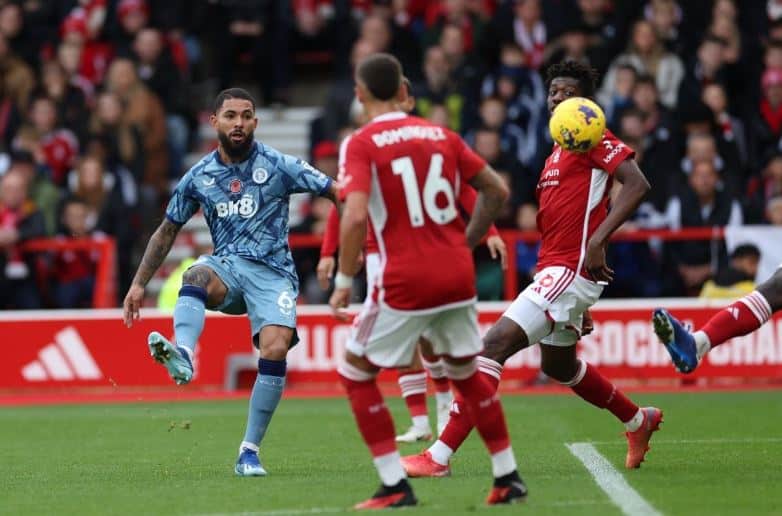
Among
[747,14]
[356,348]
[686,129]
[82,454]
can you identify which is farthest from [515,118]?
[356,348]

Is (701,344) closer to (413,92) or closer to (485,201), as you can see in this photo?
(485,201)

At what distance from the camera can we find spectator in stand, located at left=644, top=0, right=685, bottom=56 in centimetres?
1908

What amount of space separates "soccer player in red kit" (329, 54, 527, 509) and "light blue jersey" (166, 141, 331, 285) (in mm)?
2370

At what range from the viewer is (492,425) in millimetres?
7734

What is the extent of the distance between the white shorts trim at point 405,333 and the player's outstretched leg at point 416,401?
3.96m

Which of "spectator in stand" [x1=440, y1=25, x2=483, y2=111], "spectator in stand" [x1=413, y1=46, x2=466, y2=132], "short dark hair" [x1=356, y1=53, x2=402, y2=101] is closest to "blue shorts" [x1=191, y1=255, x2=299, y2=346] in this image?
"short dark hair" [x1=356, y1=53, x2=402, y2=101]

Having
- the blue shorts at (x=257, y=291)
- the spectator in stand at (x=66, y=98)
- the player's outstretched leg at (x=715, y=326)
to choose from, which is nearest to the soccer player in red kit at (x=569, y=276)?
the player's outstretched leg at (x=715, y=326)

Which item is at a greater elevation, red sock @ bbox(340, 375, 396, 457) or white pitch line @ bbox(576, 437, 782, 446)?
red sock @ bbox(340, 375, 396, 457)

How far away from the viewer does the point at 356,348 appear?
771cm

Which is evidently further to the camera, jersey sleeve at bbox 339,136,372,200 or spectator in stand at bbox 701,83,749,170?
spectator in stand at bbox 701,83,749,170

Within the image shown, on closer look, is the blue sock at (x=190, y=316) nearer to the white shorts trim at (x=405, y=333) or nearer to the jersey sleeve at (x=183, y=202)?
the jersey sleeve at (x=183, y=202)

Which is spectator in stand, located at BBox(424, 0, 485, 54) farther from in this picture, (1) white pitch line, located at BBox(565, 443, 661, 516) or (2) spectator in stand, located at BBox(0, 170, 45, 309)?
(1) white pitch line, located at BBox(565, 443, 661, 516)

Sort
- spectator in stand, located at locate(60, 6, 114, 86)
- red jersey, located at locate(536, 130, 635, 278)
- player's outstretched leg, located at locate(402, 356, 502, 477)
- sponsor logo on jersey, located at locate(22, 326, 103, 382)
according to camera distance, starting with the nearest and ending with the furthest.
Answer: player's outstretched leg, located at locate(402, 356, 502, 477), red jersey, located at locate(536, 130, 635, 278), sponsor logo on jersey, located at locate(22, 326, 103, 382), spectator in stand, located at locate(60, 6, 114, 86)

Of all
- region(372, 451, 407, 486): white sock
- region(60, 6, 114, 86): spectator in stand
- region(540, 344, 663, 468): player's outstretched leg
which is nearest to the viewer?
region(372, 451, 407, 486): white sock
